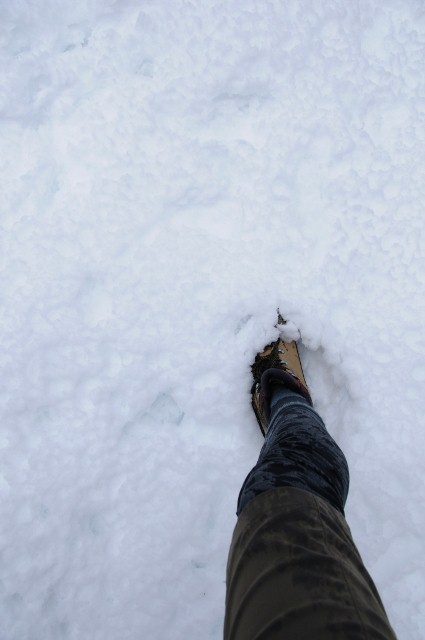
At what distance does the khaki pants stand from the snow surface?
79cm

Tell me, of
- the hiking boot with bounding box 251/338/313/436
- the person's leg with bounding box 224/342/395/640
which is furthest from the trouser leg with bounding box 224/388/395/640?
the hiking boot with bounding box 251/338/313/436

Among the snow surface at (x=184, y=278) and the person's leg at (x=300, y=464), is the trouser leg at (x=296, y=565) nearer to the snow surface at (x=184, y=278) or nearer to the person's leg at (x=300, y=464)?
the person's leg at (x=300, y=464)

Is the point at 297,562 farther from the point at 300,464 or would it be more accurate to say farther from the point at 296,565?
the point at 300,464

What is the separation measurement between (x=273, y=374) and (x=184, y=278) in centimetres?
49

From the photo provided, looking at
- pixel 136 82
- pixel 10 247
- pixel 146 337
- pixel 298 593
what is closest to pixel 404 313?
pixel 146 337

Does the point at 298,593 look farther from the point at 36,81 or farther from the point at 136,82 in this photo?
the point at 36,81

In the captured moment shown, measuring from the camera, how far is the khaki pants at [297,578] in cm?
69

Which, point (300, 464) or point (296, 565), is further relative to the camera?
point (300, 464)

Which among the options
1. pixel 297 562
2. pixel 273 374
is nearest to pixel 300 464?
pixel 297 562

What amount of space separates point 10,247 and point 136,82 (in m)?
0.79

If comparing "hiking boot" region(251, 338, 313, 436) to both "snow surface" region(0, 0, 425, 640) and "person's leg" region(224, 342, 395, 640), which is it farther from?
"person's leg" region(224, 342, 395, 640)

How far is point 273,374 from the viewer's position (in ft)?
5.02

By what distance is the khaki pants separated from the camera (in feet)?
2.25

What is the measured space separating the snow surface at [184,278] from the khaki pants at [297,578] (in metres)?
0.79
